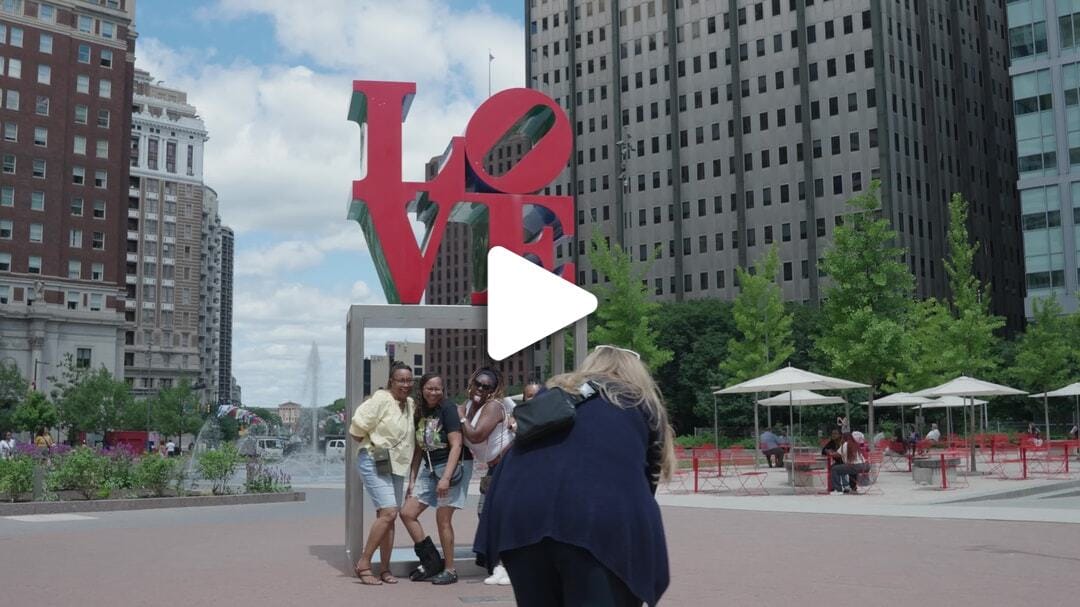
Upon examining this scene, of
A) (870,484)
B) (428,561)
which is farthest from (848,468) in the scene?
(428,561)

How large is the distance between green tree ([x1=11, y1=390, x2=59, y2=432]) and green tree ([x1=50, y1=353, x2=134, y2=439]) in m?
2.89

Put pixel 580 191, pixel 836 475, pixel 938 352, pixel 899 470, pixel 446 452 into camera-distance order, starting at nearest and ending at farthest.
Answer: pixel 446 452
pixel 836 475
pixel 899 470
pixel 938 352
pixel 580 191

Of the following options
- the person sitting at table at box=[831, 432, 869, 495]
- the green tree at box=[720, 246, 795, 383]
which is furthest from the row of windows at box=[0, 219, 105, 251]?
the person sitting at table at box=[831, 432, 869, 495]

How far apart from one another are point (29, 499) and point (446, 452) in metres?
13.2

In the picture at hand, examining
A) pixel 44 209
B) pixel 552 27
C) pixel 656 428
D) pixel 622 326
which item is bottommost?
pixel 656 428

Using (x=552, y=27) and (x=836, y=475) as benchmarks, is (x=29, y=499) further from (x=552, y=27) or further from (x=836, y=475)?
(x=552, y=27)

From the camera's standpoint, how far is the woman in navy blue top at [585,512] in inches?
128

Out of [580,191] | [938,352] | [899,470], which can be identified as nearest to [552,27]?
[580,191]

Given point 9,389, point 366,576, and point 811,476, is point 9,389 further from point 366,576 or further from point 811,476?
point 366,576

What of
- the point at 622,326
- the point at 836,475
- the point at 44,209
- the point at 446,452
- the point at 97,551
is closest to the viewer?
the point at 446,452

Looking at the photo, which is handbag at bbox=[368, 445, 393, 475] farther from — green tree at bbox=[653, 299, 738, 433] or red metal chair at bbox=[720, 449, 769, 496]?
green tree at bbox=[653, 299, 738, 433]

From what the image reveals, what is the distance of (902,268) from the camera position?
3244 centimetres

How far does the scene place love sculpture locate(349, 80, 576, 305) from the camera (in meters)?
10.3

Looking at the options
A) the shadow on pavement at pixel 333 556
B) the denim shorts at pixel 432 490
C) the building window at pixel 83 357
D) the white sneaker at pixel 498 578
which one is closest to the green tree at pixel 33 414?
the building window at pixel 83 357
